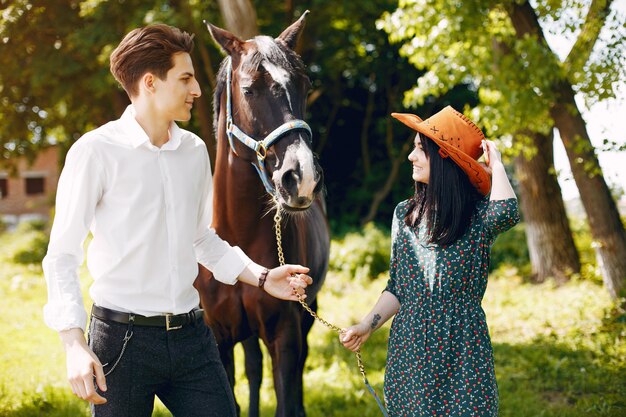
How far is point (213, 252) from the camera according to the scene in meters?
2.53

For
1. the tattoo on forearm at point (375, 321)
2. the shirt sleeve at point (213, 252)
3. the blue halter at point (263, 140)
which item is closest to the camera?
the shirt sleeve at point (213, 252)

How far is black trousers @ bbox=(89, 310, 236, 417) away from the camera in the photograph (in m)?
2.05

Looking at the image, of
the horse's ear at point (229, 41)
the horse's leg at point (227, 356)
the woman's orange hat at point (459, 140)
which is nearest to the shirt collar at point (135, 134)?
the woman's orange hat at point (459, 140)

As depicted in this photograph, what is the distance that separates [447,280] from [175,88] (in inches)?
51.6

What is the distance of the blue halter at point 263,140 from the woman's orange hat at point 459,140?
22.1 inches

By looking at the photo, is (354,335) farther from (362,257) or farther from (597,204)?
(362,257)

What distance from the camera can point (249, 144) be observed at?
2.99 metres

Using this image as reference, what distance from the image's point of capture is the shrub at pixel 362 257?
1099cm

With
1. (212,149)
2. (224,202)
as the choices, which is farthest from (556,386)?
(212,149)

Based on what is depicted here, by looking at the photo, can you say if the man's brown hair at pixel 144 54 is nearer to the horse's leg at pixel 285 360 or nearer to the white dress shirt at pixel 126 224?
the white dress shirt at pixel 126 224

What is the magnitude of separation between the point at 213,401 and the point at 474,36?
6019 millimetres

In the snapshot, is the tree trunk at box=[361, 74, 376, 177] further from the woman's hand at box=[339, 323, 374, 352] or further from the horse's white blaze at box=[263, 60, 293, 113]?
the woman's hand at box=[339, 323, 374, 352]

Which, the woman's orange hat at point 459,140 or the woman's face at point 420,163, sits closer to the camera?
the woman's orange hat at point 459,140

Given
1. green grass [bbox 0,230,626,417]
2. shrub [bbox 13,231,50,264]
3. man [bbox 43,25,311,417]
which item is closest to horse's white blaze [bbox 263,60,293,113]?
man [bbox 43,25,311,417]
